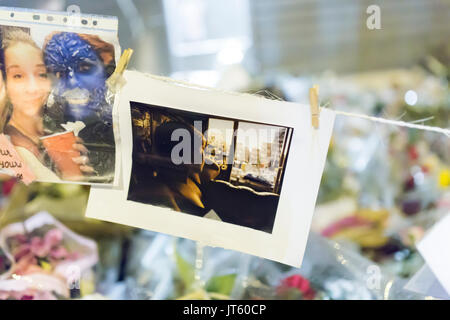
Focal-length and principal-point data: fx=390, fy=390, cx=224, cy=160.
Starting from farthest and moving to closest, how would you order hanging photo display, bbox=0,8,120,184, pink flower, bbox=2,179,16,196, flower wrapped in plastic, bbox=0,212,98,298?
1. pink flower, bbox=2,179,16,196
2. flower wrapped in plastic, bbox=0,212,98,298
3. hanging photo display, bbox=0,8,120,184

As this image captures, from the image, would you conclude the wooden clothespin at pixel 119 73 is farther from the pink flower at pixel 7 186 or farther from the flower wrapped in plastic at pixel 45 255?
the pink flower at pixel 7 186

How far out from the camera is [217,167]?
496 millimetres

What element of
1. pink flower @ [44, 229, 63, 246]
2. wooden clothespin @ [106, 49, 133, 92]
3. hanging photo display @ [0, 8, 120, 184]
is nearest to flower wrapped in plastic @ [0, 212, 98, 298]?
pink flower @ [44, 229, 63, 246]

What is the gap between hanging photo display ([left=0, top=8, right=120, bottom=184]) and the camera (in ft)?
1.54

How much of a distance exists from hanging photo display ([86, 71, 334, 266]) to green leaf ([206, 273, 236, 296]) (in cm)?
17

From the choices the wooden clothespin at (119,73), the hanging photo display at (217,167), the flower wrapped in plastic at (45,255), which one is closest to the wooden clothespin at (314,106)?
the hanging photo display at (217,167)

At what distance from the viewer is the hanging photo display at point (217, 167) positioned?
0.48 m

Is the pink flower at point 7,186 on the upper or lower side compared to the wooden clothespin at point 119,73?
lower

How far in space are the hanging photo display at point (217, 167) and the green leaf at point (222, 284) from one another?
0.55 ft

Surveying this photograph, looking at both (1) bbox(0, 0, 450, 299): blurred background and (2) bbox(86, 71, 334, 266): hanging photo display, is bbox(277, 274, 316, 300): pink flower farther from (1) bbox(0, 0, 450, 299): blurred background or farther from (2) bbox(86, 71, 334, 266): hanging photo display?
(2) bbox(86, 71, 334, 266): hanging photo display

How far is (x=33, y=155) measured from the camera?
50cm

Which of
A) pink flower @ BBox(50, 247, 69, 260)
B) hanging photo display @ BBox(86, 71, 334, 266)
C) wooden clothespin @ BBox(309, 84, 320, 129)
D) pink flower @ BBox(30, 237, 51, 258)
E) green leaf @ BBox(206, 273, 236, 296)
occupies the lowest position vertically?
green leaf @ BBox(206, 273, 236, 296)
